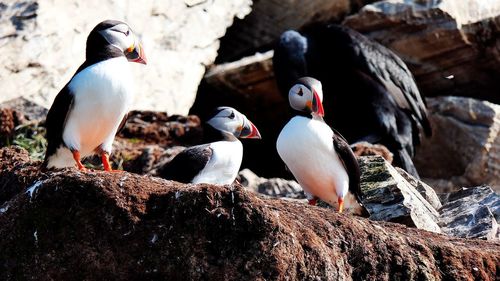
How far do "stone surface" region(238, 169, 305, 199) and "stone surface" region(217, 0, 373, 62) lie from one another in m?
A: 4.16

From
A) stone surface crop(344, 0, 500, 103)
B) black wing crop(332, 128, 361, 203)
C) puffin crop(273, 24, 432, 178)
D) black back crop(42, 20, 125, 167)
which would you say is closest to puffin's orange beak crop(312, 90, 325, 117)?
black wing crop(332, 128, 361, 203)

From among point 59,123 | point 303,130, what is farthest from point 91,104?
point 303,130

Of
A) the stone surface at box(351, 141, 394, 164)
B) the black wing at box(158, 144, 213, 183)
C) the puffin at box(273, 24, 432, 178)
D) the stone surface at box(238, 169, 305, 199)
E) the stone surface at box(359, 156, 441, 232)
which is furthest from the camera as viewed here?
the puffin at box(273, 24, 432, 178)

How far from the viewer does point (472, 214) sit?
773 cm

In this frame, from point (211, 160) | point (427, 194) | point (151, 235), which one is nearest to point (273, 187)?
point (427, 194)

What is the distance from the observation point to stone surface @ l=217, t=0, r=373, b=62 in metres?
13.5

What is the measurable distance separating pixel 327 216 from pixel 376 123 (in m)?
6.64

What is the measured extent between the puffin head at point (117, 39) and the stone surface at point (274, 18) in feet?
19.3

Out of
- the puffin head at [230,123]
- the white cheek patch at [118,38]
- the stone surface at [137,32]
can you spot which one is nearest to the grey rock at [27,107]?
the stone surface at [137,32]

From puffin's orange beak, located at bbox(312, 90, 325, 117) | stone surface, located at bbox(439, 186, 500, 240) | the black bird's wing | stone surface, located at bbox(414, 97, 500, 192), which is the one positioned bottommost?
stone surface, located at bbox(414, 97, 500, 192)

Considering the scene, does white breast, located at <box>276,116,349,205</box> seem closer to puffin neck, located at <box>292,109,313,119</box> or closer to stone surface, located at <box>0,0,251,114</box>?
puffin neck, located at <box>292,109,313,119</box>

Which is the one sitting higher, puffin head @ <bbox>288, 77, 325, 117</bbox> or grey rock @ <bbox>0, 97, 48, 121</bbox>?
puffin head @ <bbox>288, 77, 325, 117</bbox>

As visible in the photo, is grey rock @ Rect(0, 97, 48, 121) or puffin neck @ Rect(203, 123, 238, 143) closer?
puffin neck @ Rect(203, 123, 238, 143)

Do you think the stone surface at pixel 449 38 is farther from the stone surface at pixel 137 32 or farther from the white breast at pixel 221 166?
the white breast at pixel 221 166
